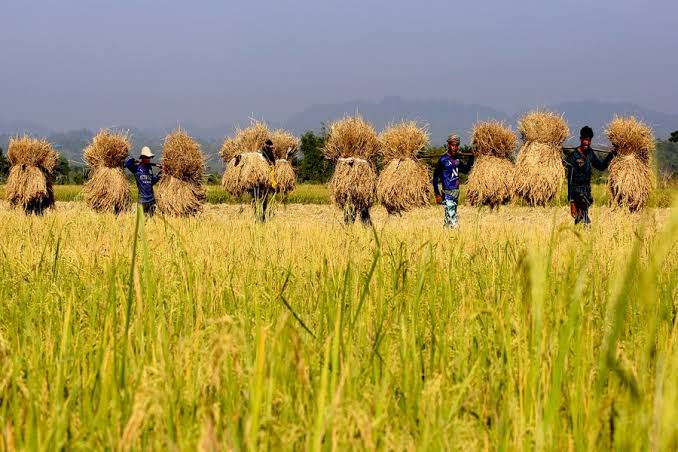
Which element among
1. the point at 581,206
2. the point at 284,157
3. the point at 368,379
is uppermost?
the point at 284,157

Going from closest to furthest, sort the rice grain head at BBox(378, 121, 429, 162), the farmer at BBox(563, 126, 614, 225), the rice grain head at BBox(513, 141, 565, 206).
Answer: the farmer at BBox(563, 126, 614, 225), the rice grain head at BBox(378, 121, 429, 162), the rice grain head at BBox(513, 141, 565, 206)

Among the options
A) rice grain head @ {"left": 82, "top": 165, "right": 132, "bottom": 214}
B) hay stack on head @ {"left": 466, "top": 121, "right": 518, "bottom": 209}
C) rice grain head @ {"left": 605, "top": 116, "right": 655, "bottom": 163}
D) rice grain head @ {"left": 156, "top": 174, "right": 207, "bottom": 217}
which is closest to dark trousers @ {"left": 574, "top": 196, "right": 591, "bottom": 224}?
rice grain head @ {"left": 605, "top": 116, "right": 655, "bottom": 163}

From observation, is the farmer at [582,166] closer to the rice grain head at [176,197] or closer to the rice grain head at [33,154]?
the rice grain head at [176,197]

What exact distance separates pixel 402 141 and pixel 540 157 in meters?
3.13

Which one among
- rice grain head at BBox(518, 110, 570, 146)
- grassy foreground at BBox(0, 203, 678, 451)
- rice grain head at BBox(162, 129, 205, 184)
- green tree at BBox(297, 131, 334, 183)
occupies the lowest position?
grassy foreground at BBox(0, 203, 678, 451)

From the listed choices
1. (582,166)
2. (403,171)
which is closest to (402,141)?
(403,171)

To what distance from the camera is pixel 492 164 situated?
612 inches

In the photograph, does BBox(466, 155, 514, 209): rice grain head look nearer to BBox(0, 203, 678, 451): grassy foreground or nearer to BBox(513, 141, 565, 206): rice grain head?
BBox(513, 141, 565, 206): rice grain head

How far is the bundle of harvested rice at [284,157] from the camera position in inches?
651

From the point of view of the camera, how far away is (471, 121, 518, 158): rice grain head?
15.6 m

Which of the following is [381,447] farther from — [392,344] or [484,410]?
[392,344]

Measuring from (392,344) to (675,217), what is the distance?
1.54m

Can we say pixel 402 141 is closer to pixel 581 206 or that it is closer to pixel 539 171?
pixel 539 171

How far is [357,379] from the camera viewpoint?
1.82m
